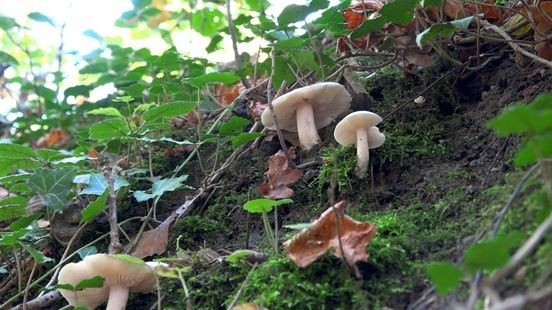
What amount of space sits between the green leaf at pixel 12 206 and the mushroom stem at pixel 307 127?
146cm

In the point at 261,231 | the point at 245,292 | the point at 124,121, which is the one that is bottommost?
the point at 261,231

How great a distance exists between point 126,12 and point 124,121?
1.90 meters

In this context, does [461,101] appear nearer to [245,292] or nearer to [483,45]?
[483,45]

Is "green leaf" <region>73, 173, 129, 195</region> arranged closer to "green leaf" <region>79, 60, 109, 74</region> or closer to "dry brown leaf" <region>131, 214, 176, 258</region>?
"dry brown leaf" <region>131, 214, 176, 258</region>

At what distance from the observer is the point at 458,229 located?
1.96m

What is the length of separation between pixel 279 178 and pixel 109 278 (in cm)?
90

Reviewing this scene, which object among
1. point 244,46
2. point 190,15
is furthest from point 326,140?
point 190,15

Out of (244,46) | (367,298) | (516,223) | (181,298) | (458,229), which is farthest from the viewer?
(244,46)

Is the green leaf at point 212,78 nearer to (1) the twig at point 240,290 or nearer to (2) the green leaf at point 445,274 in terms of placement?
(1) the twig at point 240,290

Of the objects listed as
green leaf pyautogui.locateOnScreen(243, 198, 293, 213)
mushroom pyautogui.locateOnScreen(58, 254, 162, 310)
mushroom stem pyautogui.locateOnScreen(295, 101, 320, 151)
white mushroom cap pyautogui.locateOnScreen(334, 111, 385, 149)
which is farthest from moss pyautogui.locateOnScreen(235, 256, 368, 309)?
mushroom stem pyautogui.locateOnScreen(295, 101, 320, 151)

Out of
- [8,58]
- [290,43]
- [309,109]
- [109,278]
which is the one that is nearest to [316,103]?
[309,109]

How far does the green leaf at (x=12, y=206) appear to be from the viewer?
2805 mm

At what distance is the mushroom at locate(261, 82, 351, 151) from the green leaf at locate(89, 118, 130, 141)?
775mm

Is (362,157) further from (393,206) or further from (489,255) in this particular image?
(489,255)
